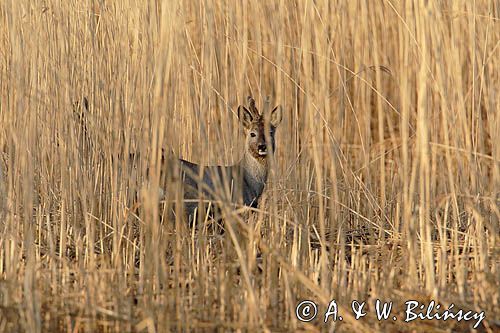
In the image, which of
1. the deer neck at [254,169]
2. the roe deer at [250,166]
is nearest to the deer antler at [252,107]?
the roe deer at [250,166]

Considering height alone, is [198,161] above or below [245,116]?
below

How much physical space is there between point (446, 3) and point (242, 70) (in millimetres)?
2221

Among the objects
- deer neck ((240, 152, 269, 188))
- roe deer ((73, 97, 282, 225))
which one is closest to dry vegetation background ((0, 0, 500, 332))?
roe deer ((73, 97, 282, 225))

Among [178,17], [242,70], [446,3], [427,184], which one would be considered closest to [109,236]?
[242,70]

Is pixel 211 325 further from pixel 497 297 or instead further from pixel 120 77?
pixel 120 77

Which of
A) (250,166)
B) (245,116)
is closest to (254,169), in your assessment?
(250,166)

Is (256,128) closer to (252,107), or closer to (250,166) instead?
(252,107)

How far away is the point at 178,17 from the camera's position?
3789mm

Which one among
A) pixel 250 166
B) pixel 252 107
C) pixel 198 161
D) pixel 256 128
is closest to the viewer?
pixel 198 161

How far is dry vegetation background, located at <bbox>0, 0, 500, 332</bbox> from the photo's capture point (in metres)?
3.50

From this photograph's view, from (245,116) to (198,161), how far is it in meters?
1.63

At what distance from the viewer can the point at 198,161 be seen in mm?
4047

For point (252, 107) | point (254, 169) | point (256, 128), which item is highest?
point (252, 107)

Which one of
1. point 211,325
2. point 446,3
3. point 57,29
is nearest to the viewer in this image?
point 211,325
